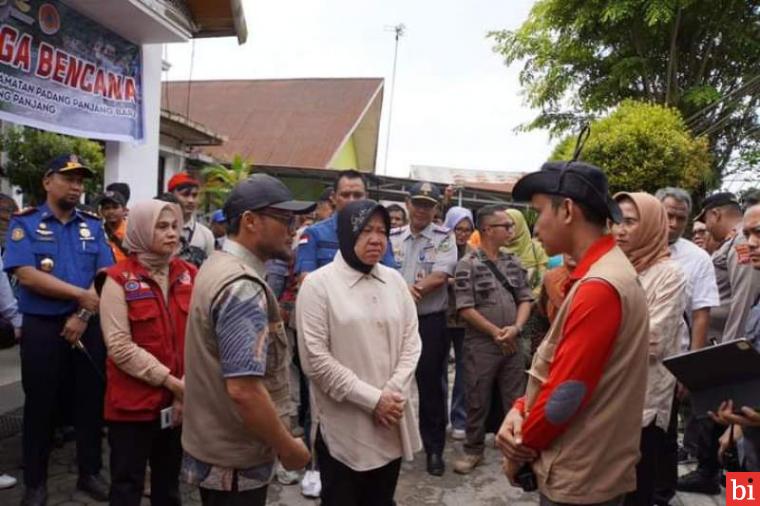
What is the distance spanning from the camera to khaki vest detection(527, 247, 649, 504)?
1.77 metres

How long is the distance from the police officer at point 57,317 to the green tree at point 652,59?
12.9m

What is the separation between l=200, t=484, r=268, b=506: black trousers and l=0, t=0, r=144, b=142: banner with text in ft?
12.4

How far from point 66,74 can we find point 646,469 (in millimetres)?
5356

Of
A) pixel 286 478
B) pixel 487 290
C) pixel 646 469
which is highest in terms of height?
pixel 487 290

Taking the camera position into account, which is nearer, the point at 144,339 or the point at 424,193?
the point at 144,339

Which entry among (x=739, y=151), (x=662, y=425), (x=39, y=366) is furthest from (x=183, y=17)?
(x=739, y=151)

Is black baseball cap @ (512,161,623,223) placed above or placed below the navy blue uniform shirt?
above

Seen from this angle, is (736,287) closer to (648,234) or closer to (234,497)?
(648,234)

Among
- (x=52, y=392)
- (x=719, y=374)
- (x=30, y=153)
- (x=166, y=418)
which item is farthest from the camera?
(x=30, y=153)

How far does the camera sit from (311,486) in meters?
3.67

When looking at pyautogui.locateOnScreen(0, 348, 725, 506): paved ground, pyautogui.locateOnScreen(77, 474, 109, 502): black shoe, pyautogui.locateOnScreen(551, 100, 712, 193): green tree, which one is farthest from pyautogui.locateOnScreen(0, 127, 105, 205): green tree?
pyautogui.locateOnScreen(551, 100, 712, 193): green tree

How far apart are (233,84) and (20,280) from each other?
22728 mm

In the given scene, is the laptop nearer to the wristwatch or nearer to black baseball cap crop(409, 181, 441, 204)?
black baseball cap crop(409, 181, 441, 204)

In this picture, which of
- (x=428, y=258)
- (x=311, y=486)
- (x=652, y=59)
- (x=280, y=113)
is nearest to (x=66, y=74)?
(x=428, y=258)
